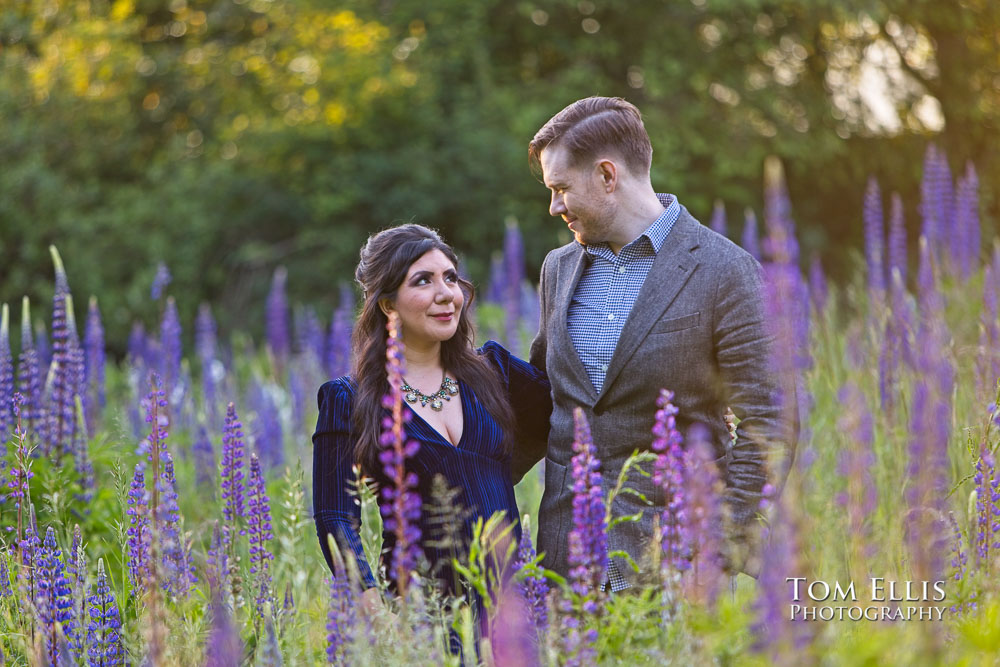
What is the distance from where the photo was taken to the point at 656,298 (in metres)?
2.95

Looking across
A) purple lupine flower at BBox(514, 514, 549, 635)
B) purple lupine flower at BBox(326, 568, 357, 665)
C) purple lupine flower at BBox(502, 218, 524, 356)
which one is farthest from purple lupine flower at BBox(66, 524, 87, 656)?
purple lupine flower at BBox(502, 218, 524, 356)

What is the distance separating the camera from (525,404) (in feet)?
11.0

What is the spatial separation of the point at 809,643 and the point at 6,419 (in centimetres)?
328

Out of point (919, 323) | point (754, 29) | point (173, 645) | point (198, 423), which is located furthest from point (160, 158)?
point (173, 645)

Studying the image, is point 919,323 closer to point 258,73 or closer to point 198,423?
point 198,423

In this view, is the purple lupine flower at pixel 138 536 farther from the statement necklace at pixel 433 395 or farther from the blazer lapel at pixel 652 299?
the blazer lapel at pixel 652 299

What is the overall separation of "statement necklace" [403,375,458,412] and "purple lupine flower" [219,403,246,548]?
531 mm

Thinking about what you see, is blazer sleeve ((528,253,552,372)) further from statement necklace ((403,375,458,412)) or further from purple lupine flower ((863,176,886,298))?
purple lupine flower ((863,176,886,298))

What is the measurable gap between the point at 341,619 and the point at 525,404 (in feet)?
4.26

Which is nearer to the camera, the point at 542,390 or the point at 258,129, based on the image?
the point at 542,390

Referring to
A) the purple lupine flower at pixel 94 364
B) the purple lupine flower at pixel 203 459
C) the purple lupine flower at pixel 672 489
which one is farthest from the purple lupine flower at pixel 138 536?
the purple lupine flower at pixel 94 364

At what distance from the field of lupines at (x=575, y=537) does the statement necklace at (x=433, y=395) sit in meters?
0.28

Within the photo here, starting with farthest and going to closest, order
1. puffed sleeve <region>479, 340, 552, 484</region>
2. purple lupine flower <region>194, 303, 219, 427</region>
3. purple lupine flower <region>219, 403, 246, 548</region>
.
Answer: purple lupine flower <region>194, 303, 219, 427</region>, puffed sleeve <region>479, 340, 552, 484</region>, purple lupine flower <region>219, 403, 246, 548</region>

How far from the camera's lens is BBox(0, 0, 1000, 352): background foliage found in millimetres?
13711
